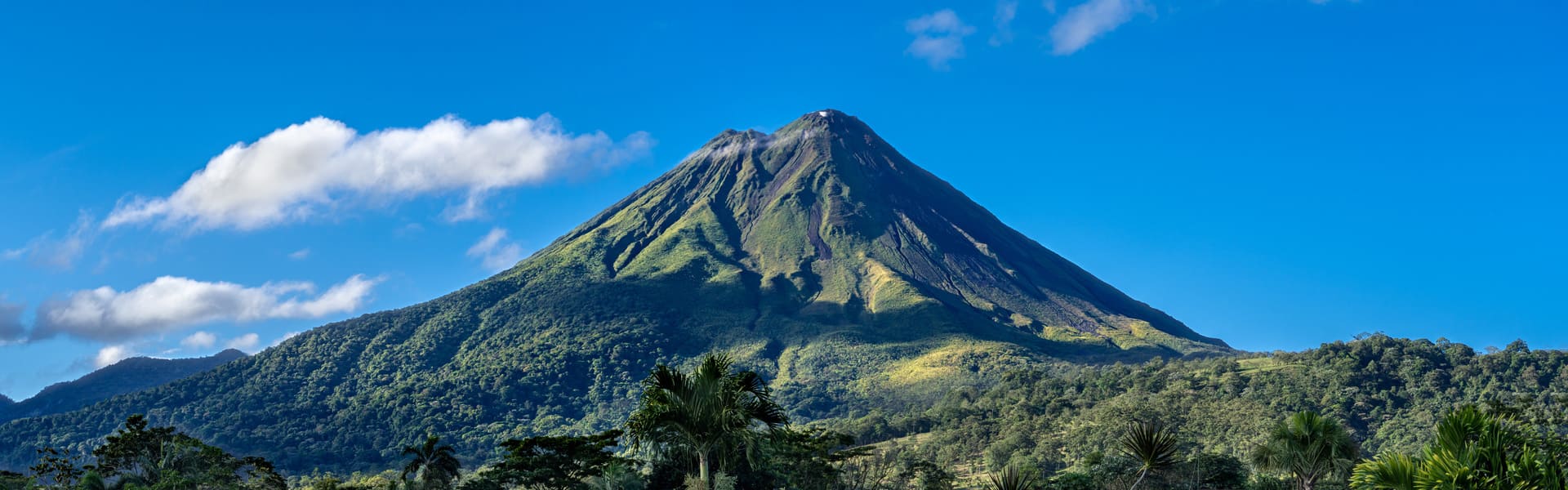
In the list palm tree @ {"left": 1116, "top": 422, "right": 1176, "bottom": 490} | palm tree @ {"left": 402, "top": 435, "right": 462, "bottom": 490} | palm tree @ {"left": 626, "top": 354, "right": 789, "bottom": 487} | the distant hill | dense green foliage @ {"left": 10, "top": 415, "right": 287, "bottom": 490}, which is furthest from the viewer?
the distant hill

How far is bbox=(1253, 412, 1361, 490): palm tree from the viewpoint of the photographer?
84.6 feet

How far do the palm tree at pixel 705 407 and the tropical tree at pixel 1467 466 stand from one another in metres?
8.26

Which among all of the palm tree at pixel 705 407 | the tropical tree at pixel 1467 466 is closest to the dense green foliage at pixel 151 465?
the palm tree at pixel 705 407

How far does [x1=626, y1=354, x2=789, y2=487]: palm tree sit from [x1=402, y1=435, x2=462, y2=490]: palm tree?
66.0 ft

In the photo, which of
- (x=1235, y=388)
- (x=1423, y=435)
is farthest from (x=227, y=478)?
(x=1235, y=388)

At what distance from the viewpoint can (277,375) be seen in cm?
16312

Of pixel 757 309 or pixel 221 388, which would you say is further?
pixel 757 309

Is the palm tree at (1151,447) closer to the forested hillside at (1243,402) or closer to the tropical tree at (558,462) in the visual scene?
the tropical tree at (558,462)

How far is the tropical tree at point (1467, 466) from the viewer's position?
1190 centimetres

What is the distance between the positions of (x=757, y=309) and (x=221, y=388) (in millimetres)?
84438

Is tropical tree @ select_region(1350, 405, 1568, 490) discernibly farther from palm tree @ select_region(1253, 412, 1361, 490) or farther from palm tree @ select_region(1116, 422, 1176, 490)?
palm tree @ select_region(1253, 412, 1361, 490)

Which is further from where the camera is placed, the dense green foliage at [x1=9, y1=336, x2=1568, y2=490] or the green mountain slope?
the green mountain slope

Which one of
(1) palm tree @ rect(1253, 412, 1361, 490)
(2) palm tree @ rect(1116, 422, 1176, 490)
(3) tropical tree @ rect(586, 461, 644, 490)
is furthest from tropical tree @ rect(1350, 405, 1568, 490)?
(3) tropical tree @ rect(586, 461, 644, 490)

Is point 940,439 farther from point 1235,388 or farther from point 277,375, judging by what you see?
point 277,375
